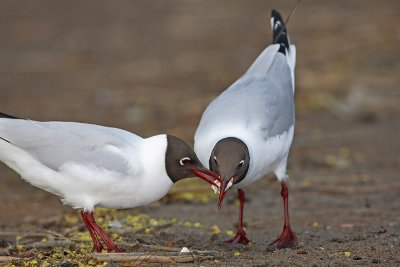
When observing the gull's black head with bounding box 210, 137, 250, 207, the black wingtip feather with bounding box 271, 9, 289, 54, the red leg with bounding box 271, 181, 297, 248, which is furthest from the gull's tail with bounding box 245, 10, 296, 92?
the gull's black head with bounding box 210, 137, 250, 207

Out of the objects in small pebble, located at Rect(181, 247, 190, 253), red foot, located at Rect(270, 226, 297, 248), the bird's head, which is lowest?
small pebble, located at Rect(181, 247, 190, 253)

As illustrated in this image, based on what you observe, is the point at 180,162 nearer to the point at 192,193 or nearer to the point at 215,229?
the point at 215,229

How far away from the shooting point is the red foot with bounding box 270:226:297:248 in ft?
19.3

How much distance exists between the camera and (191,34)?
47.4ft

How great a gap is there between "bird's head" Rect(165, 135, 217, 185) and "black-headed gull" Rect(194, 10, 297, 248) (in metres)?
0.20

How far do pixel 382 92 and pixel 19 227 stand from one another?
536 cm

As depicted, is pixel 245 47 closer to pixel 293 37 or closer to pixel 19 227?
pixel 293 37

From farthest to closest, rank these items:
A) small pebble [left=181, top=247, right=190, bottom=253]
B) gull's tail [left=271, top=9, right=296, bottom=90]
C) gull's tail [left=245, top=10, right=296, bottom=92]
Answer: gull's tail [left=271, top=9, right=296, bottom=90] < gull's tail [left=245, top=10, right=296, bottom=92] < small pebble [left=181, top=247, right=190, bottom=253]

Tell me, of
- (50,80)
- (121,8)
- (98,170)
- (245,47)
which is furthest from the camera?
(121,8)

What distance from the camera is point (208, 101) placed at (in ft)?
34.8

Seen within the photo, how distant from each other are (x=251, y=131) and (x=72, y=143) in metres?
1.26

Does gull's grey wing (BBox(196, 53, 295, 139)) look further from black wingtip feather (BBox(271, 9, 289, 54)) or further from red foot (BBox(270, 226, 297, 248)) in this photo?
red foot (BBox(270, 226, 297, 248))

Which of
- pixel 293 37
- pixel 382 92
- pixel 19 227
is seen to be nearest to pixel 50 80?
pixel 293 37

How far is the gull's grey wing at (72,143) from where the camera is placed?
16.8 ft
